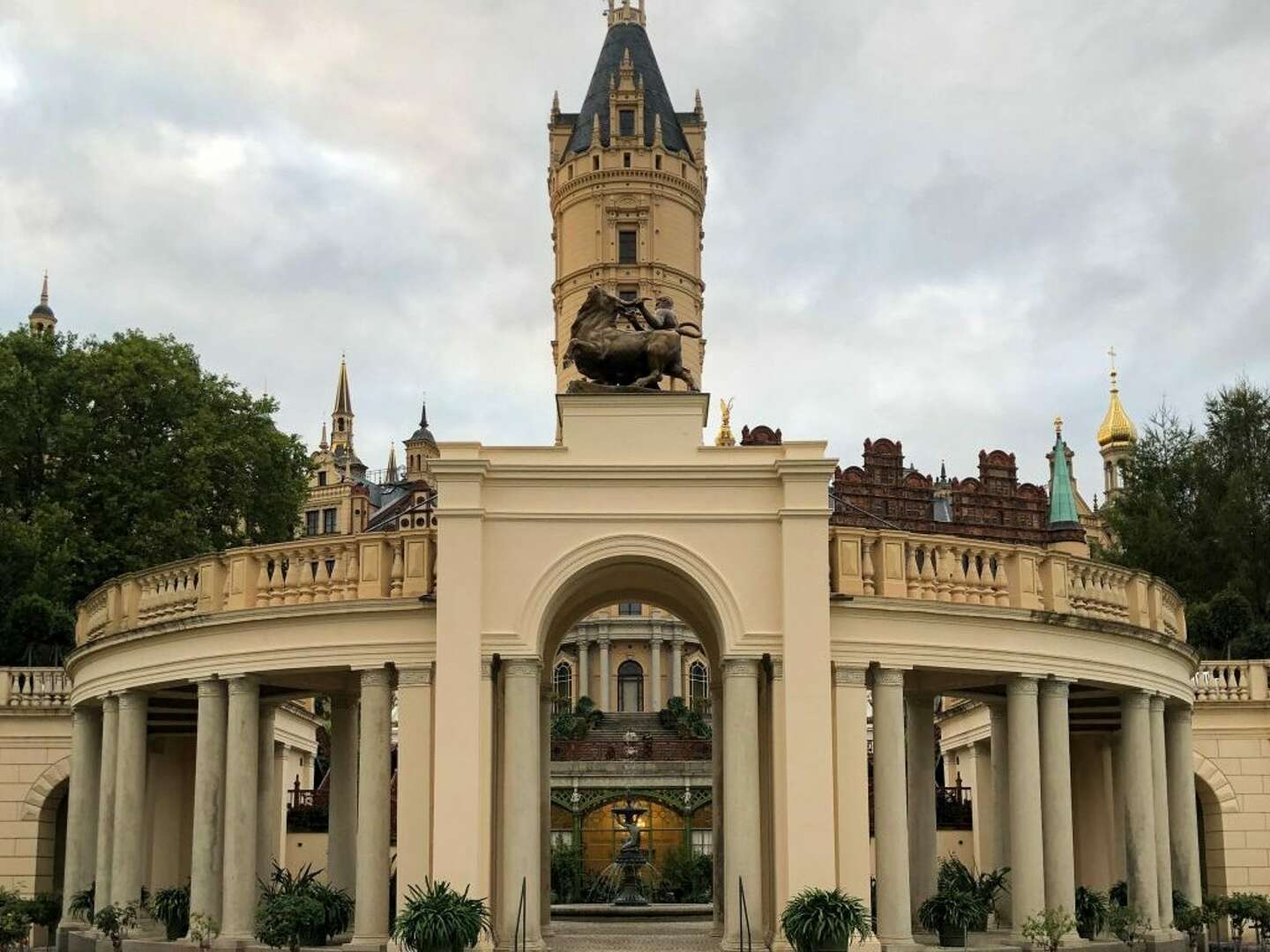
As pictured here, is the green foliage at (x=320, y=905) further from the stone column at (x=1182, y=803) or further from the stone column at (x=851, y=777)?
the stone column at (x=1182, y=803)

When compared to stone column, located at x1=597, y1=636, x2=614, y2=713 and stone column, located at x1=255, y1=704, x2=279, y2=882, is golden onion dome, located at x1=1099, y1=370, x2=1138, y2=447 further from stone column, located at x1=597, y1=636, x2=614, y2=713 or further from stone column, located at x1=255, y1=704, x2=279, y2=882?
stone column, located at x1=255, y1=704, x2=279, y2=882

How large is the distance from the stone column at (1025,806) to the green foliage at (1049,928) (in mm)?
209

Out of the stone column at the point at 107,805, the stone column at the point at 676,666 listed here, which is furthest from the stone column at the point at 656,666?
the stone column at the point at 107,805

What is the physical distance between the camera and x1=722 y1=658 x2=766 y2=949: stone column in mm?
25453

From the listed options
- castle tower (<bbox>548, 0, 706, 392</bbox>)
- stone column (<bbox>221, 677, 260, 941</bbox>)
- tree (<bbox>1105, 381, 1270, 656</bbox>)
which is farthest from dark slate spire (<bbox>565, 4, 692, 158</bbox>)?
stone column (<bbox>221, 677, 260, 941</bbox>)

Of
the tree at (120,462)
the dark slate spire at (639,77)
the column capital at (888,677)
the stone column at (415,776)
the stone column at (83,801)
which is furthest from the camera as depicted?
the dark slate spire at (639,77)

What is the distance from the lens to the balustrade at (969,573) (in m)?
26.9

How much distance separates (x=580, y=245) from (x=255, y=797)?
246 feet

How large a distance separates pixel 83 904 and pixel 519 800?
994 centimetres

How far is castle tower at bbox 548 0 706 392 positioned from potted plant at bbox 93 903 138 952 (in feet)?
229

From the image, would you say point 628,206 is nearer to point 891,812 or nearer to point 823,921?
point 891,812

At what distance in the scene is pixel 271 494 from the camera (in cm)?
5294

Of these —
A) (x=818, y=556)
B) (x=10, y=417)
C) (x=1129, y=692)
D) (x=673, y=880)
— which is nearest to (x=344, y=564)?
(x=818, y=556)

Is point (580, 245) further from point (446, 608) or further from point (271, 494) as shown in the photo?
point (446, 608)
